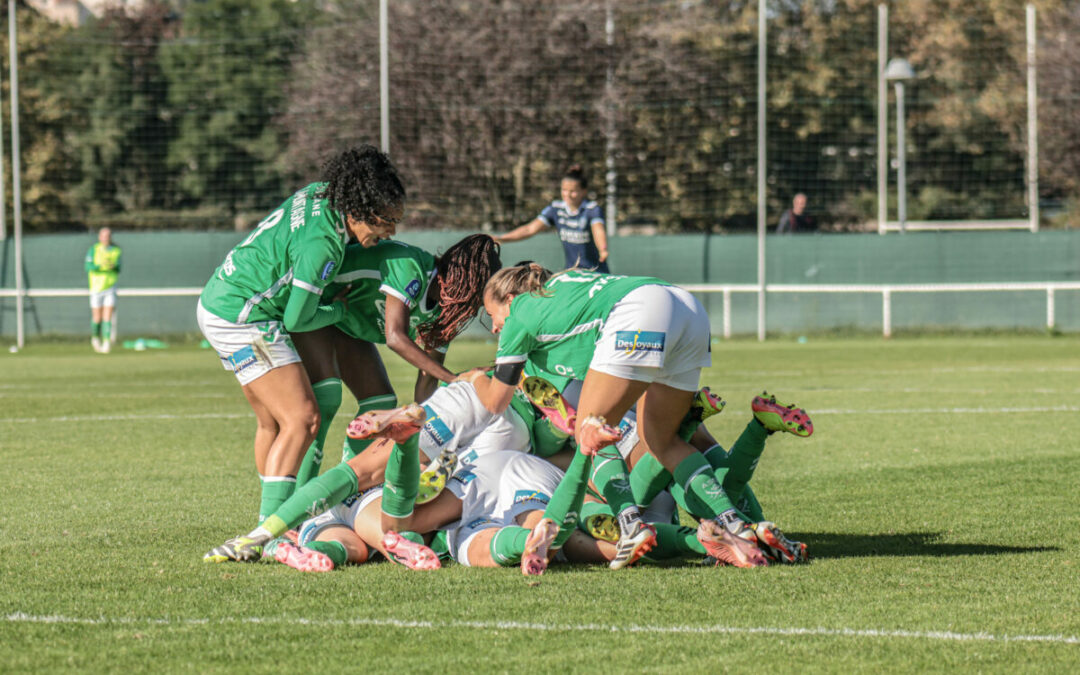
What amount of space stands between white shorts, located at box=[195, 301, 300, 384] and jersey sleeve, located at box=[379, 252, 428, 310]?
0.52 metres

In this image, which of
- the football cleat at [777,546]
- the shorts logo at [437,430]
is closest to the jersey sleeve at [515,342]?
the shorts logo at [437,430]

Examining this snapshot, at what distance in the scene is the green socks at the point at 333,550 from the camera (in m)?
5.41

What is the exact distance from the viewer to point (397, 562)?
5441mm

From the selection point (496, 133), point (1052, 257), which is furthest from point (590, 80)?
point (1052, 257)

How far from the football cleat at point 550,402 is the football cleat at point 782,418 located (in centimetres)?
80

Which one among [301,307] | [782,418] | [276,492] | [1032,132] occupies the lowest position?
[276,492]

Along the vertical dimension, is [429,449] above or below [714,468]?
above

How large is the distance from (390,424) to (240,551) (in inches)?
38.9

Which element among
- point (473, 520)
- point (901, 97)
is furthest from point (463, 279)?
point (901, 97)

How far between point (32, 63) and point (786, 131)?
17.5 metres

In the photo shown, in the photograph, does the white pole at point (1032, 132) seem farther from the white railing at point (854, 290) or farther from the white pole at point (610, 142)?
the white pole at point (610, 142)

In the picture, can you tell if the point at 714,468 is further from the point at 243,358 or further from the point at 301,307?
the point at 243,358

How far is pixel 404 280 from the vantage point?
6.24m

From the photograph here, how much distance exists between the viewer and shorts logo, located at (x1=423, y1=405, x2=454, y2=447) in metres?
5.66
